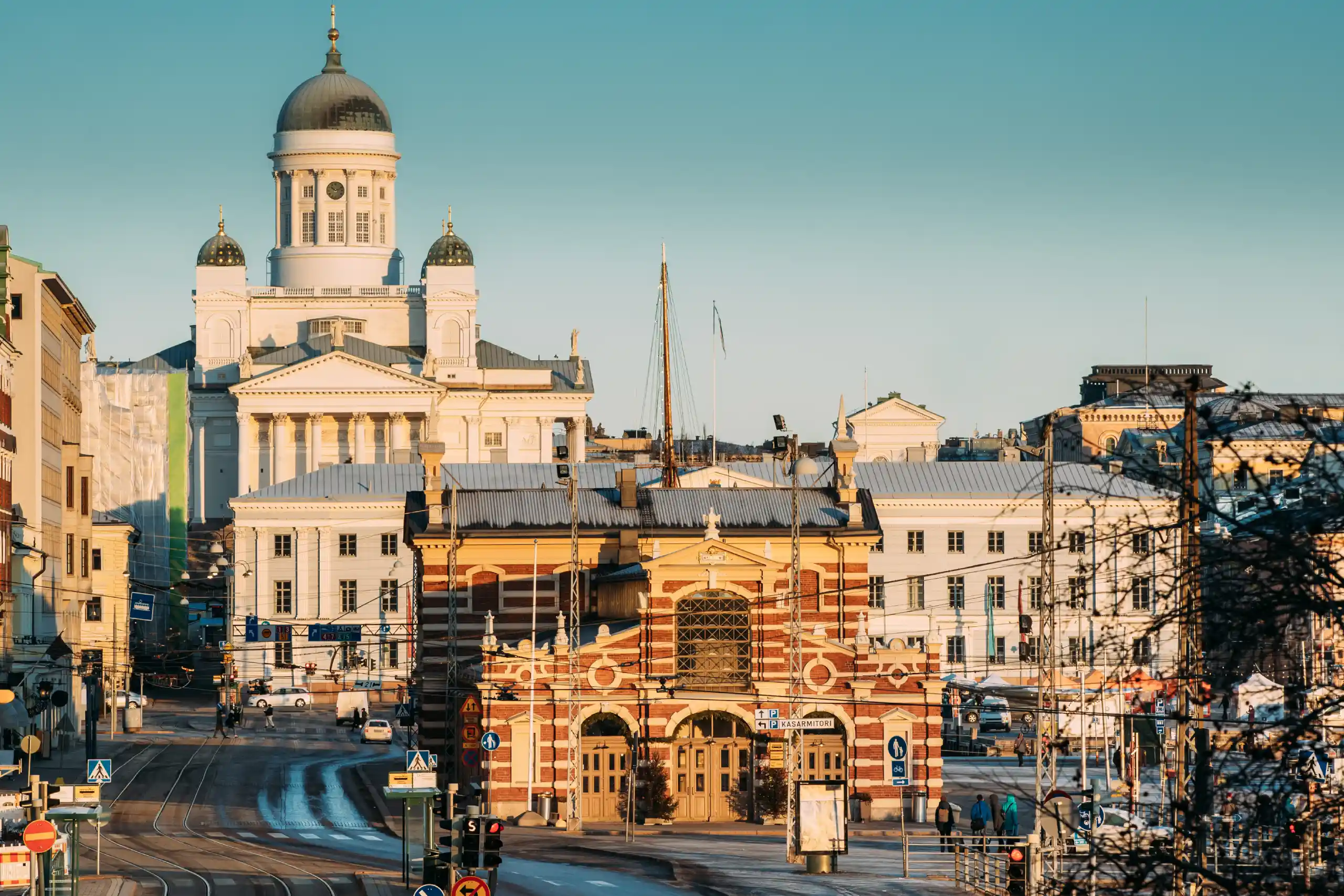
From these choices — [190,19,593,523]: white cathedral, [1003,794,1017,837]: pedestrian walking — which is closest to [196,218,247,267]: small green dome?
[190,19,593,523]: white cathedral

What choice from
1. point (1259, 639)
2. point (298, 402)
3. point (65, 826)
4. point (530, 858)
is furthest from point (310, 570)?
point (1259, 639)

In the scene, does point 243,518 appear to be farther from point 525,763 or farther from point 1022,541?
point 525,763

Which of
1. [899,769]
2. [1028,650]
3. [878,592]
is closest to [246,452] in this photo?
[878,592]

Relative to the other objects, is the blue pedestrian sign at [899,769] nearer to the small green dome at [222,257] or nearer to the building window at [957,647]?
the building window at [957,647]

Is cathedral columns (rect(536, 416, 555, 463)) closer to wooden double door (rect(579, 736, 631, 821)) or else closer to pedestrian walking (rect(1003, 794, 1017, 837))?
wooden double door (rect(579, 736, 631, 821))

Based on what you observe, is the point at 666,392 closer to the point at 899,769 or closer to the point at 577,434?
the point at 899,769

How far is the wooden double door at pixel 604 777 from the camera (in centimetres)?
7231

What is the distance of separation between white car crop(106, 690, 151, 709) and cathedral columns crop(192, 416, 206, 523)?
59.8 meters

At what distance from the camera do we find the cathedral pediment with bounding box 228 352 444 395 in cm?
18225

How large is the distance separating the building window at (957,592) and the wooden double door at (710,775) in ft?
203

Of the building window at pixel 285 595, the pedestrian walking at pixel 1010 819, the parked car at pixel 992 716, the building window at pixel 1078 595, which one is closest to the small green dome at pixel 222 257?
the building window at pixel 285 595

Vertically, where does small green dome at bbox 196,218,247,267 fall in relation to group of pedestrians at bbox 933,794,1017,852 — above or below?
above

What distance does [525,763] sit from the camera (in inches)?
2840

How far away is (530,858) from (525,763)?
37.6 feet
